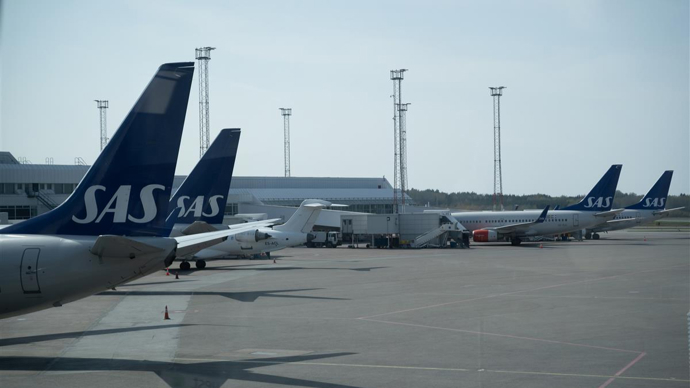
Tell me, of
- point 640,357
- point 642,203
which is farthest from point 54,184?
point 642,203

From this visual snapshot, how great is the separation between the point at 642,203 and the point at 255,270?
59991mm

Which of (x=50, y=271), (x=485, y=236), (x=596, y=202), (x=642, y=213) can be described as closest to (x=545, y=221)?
(x=596, y=202)

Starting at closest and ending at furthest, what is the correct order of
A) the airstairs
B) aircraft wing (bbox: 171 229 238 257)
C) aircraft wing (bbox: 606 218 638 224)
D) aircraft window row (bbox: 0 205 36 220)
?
aircraft wing (bbox: 171 229 238 257)
aircraft window row (bbox: 0 205 36 220)
the airstairs
aircraft wing (bbox: 606 218 638 224)

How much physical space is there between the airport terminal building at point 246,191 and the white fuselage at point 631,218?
3286 cm

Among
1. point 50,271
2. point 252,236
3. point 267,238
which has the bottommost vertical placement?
point 267,238

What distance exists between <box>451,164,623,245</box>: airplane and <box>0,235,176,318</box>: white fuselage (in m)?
64.3

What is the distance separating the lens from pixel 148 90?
49.6 ft

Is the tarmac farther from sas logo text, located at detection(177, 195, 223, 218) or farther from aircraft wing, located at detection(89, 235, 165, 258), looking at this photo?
sas logo text, located at detection(177, 195, 223, 218)

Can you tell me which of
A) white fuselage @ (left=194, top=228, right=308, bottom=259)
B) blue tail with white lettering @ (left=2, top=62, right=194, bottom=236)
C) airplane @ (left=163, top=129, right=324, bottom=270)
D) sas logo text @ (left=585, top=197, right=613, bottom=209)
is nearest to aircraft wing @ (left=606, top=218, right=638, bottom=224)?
sas logo text @ (left=585, top=197, right=613, bottom=209)

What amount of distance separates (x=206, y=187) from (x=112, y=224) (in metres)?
20.6

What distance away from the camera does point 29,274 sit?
14.0 m

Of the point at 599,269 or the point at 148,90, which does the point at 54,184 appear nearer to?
the point at 599,269

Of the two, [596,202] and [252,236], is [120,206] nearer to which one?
[252,236]

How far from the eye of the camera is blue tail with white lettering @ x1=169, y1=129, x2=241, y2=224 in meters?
34.9
